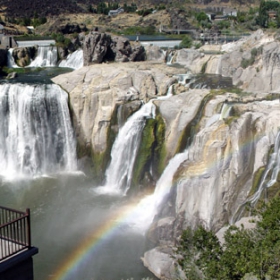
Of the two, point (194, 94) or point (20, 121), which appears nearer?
point (194, 94)

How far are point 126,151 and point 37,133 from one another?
17.5ft

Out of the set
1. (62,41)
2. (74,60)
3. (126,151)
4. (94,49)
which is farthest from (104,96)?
(62,41)

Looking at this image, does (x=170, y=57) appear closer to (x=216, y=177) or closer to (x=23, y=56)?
(x=23, y=56)

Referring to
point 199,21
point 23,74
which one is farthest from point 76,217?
point 199,21

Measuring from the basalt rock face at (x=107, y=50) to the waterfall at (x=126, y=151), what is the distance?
11424mm

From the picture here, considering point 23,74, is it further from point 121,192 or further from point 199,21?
point 199,21

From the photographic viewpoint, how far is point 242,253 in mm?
10609

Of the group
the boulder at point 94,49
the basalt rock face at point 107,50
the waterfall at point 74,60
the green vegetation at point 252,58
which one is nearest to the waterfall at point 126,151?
the green vegetation at point 252,58

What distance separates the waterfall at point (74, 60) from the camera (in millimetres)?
39656

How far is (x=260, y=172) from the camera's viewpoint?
60.3 ft

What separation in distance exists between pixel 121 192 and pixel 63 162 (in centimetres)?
460

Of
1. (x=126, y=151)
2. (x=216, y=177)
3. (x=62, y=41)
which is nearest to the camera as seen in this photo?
(x=216, y=177)

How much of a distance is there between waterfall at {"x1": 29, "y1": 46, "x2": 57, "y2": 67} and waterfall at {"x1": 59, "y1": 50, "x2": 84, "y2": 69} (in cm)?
84

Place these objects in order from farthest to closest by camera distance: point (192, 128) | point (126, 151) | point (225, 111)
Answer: point (126, 151)
point (192, 128)
point (225, 111)
